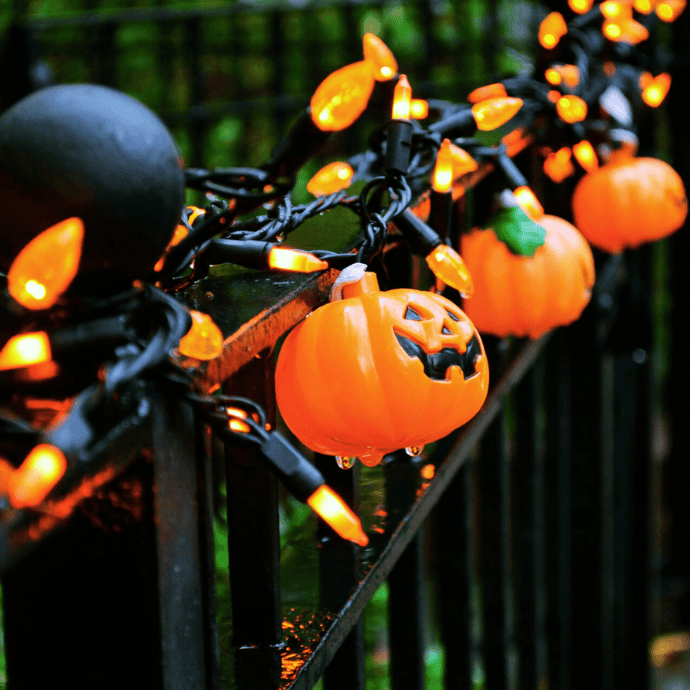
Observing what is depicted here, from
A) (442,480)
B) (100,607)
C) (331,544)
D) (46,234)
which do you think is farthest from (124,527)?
(442,480)

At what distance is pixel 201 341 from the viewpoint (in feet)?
2.17

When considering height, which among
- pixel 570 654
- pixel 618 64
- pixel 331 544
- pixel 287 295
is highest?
pixel 618 64

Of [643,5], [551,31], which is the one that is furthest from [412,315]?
[643,5]

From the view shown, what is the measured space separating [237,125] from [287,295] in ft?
17.8

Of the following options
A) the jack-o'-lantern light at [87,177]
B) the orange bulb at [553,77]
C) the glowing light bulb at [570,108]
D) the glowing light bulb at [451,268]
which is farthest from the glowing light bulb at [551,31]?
the jack-o'-lantern light at [87,177]

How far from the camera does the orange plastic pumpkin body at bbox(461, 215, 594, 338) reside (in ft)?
5.08

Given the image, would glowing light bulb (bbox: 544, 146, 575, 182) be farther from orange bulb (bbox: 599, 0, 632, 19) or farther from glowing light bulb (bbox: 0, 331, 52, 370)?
glowing light bulb (bbox: 0, 331, 52, 370)

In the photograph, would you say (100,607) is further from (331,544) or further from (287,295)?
(331,544)

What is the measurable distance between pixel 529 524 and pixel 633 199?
2.96ft

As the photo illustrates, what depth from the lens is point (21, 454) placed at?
55 centimetres

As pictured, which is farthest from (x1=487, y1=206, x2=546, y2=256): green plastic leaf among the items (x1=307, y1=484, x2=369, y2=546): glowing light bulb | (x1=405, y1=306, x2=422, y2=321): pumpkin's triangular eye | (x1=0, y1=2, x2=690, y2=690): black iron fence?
(x1=307, y1=484, x2=369, y2=546): glowing light bulb

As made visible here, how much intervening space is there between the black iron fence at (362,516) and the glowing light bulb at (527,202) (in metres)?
0.13

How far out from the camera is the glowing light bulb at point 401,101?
3.59 feet

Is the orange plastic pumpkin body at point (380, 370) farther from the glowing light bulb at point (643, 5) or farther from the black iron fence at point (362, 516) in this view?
the glowing light bulb at point (643, 5)
